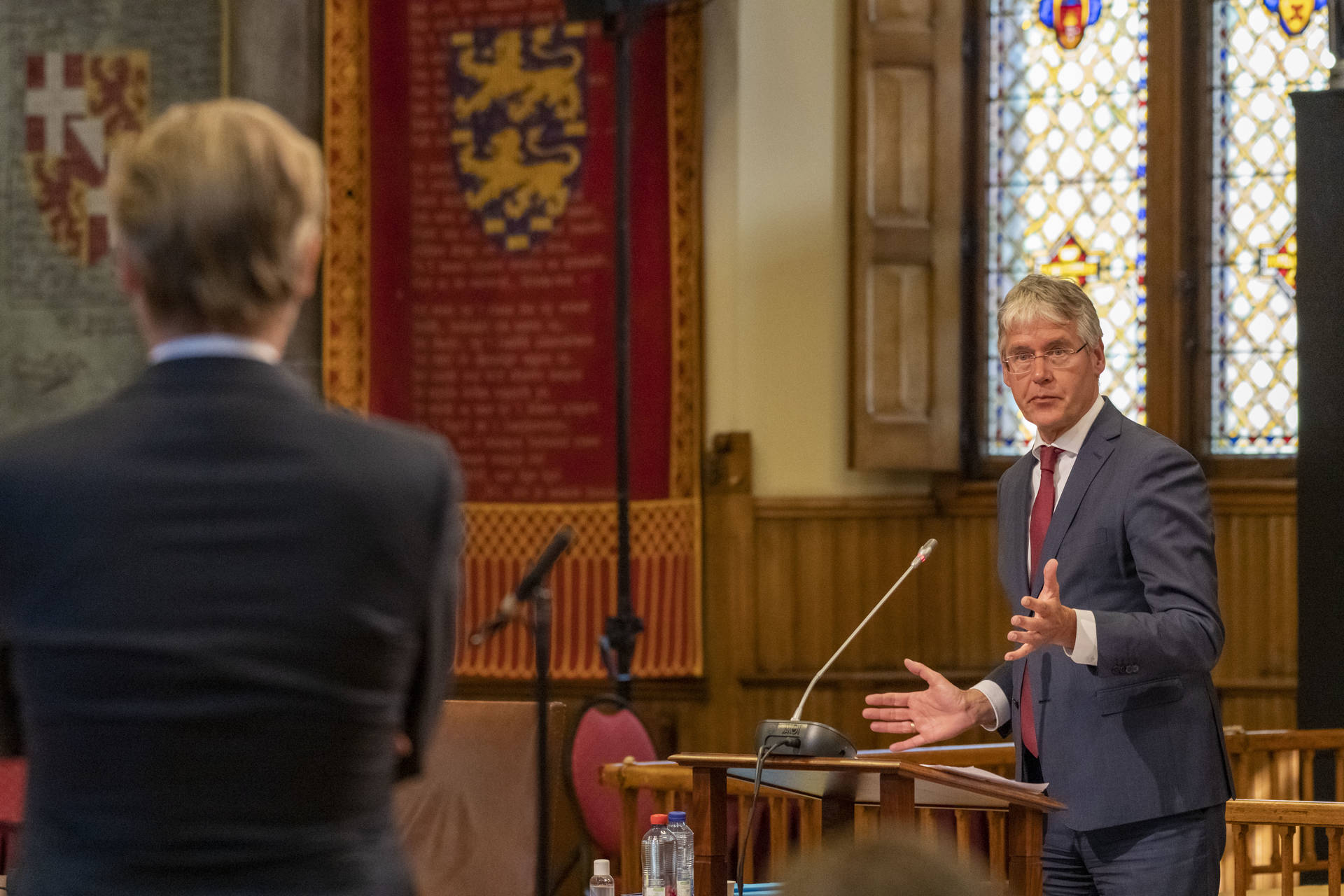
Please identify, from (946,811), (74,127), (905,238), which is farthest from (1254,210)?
(74,127)

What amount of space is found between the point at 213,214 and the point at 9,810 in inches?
137

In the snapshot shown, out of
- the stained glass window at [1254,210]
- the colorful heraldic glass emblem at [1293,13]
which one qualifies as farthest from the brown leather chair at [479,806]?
the colorful heraldic glass emblem at [1293,13]

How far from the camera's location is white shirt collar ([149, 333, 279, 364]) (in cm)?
123

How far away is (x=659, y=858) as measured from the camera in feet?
11.9

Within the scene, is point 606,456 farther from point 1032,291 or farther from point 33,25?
point 1032,291

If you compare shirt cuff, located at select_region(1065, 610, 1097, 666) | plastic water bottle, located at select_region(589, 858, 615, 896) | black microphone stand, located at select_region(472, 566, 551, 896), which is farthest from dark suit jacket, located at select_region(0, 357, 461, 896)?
plastic water bottle, located at select_region(589, 858, 615, 896)

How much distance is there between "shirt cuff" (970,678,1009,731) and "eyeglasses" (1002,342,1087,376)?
0.55m

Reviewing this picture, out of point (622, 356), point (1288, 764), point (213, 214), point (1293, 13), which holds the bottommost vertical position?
point (1288, 764)

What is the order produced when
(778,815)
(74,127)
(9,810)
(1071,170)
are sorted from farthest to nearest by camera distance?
1. (74,127)
2. (1071,170)
3. (9,810)
4. (778,815)

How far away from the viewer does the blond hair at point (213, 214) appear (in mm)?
1204

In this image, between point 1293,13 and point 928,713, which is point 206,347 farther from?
point 1293,13

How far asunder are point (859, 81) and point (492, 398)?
1.94m

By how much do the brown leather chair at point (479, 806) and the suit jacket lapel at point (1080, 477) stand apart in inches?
52.9

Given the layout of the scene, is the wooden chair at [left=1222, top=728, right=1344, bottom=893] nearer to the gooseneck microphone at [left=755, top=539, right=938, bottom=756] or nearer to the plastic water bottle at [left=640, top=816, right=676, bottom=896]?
the plastic water bottle at [left=640, top=816, right=676, bottom=896]
